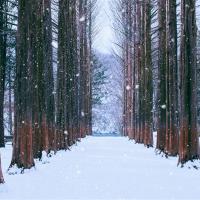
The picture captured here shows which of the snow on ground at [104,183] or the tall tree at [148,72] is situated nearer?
the snow on ground at [104,183]

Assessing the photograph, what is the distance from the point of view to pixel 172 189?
379 inches

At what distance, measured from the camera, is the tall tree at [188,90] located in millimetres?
13906

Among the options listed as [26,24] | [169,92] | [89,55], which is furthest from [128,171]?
[89,55]

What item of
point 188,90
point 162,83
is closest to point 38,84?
point 188,90

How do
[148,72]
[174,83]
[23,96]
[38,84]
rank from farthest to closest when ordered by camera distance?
[148,72], [174,83], [38,84], [23,96]

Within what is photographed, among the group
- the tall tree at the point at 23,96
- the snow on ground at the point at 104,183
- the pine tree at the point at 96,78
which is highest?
the pine tree at the point at 96,78

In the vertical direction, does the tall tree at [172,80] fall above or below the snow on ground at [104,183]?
above

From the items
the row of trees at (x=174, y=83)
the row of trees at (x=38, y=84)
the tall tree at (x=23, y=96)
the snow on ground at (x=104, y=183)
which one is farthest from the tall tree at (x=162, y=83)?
the tall tree at (x=23, y=96)

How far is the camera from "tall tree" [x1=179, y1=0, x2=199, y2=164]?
1391 centimetres

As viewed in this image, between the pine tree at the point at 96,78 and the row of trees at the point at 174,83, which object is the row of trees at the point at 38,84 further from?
the pine tree at the point at 96,78

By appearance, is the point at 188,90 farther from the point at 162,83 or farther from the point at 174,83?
the point at 162,83

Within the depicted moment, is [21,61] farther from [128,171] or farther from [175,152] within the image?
[175,152]

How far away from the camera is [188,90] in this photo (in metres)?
14.3

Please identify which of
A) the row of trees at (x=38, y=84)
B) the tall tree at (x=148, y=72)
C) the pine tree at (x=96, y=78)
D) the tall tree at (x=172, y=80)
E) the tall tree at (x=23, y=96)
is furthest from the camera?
the pine tree at (x=96, y=78)
